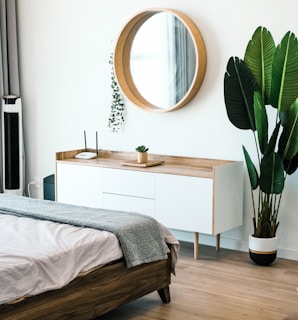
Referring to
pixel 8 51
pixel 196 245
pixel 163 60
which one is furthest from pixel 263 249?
pixel 8 51

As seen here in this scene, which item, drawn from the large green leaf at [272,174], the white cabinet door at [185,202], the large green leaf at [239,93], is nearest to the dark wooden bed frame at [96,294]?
the white cabinet door at [185,202]

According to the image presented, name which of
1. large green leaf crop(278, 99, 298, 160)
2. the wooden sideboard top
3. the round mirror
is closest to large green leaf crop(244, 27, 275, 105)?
large green leaf crop(278, 99, 298, 160)

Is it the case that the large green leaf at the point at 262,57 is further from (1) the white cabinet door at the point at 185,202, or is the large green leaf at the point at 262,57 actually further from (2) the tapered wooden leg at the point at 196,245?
(2) the tapered wooden leg at the point at 196,245

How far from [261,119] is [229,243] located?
111cm

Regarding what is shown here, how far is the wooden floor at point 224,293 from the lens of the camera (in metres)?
3.53

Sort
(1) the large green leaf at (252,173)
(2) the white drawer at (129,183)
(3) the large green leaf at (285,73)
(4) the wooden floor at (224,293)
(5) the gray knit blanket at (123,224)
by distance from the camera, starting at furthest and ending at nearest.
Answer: (2) the white drawer at (129,183)
(1) the large green leaf at (252,173)
(3) the large green leaf at (285,73)
(4) the wooden floor at (224,293)
(5) the gray knit blanket at (123,224)

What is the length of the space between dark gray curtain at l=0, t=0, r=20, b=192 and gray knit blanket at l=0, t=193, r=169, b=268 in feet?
7.28

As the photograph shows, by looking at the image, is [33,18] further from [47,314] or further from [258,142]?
[47,314]

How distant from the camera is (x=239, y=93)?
4324 mm

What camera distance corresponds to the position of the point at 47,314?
2941mm

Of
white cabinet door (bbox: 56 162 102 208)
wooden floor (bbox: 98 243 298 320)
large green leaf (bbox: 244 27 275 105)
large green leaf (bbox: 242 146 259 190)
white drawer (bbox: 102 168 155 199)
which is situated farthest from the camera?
white cabinet door (bbox: 56 162 102 208)

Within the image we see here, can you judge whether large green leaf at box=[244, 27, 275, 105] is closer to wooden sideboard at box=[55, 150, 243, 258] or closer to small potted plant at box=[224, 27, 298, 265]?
small potted plant at box=[224, 27, 298, 265]

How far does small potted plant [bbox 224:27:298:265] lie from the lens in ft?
13.6

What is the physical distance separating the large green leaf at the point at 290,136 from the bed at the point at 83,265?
1061mm
